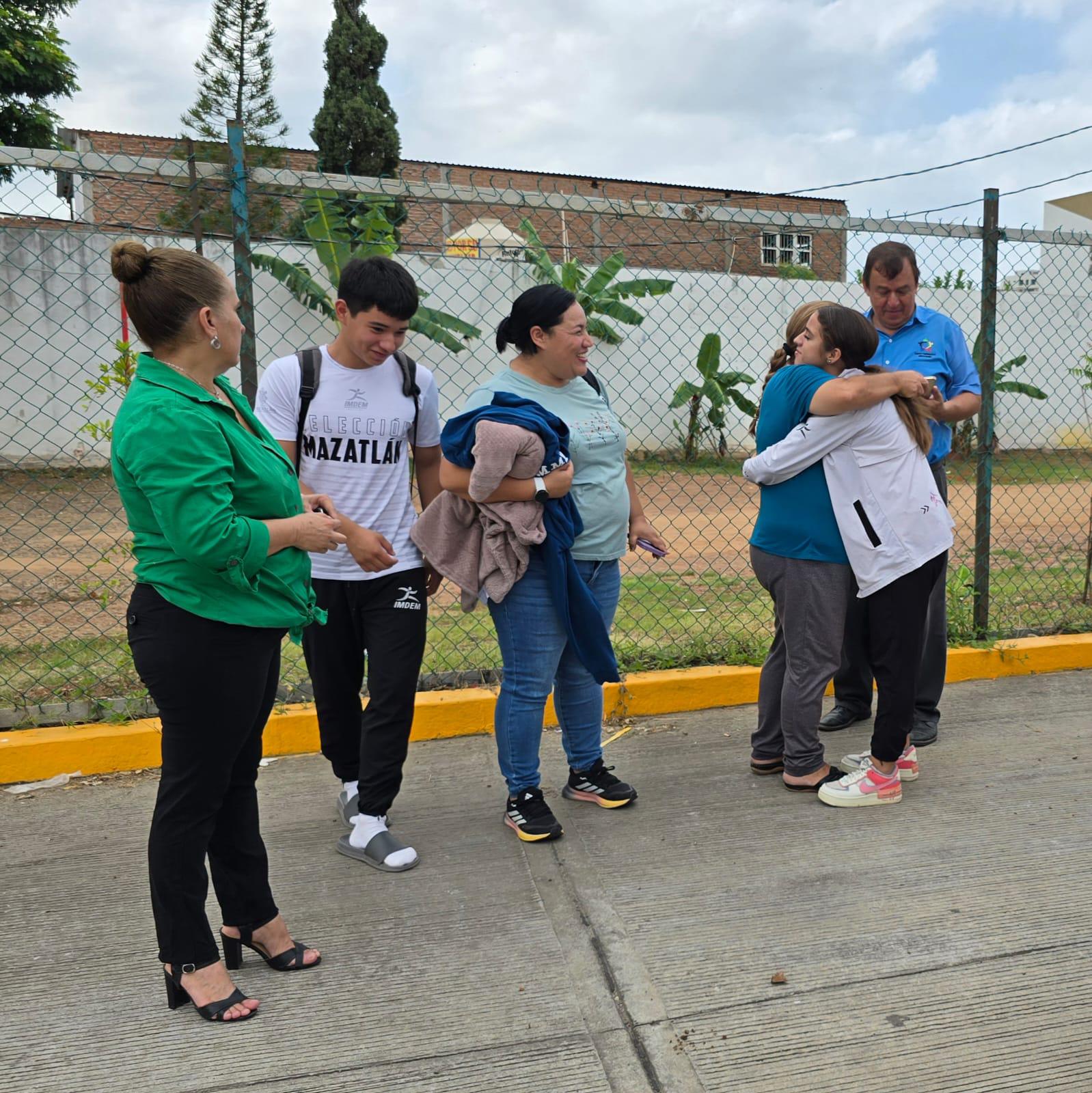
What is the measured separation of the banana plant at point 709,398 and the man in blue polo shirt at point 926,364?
11062mm

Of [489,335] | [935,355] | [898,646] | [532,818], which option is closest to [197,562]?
[532,818]

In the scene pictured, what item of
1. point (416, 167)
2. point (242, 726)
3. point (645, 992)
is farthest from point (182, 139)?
point (416, 167)

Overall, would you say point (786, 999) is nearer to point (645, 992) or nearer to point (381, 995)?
point (645, 992)

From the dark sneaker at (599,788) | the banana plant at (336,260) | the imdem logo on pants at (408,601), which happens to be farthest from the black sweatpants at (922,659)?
the banana plant at (336,260)

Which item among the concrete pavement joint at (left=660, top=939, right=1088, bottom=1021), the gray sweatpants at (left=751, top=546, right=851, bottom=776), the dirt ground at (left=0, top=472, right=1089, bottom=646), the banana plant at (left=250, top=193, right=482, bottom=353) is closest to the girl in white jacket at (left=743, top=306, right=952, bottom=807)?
the gray sweatpants at (left=751, top=546, right=851, bottom=776)

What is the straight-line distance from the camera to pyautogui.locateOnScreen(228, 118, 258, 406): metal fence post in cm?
389

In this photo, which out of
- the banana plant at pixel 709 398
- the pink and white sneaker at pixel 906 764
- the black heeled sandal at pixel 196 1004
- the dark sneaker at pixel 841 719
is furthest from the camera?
the banana plant at pixel 709 398

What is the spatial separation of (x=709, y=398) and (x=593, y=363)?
2159mm

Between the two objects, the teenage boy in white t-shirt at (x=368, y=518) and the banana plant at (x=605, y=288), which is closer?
the teenage boy in white t-shirt at (x=368, y=518)

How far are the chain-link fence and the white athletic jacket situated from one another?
4.38 ft

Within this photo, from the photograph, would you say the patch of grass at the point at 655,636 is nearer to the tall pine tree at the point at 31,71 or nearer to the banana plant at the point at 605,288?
the banana plant at the point at 605,288

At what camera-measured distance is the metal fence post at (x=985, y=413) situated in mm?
4846

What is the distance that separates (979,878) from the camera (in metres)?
2.95

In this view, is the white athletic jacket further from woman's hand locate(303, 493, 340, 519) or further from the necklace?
the necklace
